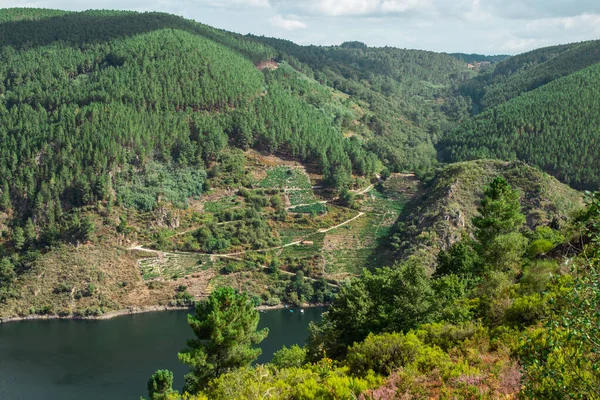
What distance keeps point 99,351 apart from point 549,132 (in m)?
102

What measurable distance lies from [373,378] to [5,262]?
7394 cm

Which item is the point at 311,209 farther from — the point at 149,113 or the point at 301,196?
the point at 149,113

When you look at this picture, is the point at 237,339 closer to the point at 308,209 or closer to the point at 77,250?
the point at 77,250

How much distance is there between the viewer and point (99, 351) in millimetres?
60438

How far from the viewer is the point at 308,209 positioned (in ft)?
297

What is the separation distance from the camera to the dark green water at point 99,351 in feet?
170

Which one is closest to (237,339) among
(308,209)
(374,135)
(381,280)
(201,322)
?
(201,322)

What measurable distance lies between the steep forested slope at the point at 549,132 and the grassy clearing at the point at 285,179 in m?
46.6

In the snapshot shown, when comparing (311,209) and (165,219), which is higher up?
(311,209)

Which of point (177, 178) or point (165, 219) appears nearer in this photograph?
point (165, 219)

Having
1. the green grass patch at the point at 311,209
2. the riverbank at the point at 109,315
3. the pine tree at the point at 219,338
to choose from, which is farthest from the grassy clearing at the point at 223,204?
the pine tree at the point at 219,338

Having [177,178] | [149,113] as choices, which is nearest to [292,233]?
[177,178]

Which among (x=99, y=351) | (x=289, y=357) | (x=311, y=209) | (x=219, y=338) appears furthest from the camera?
(x=311, y=209)

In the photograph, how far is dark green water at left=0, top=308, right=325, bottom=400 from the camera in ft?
170
